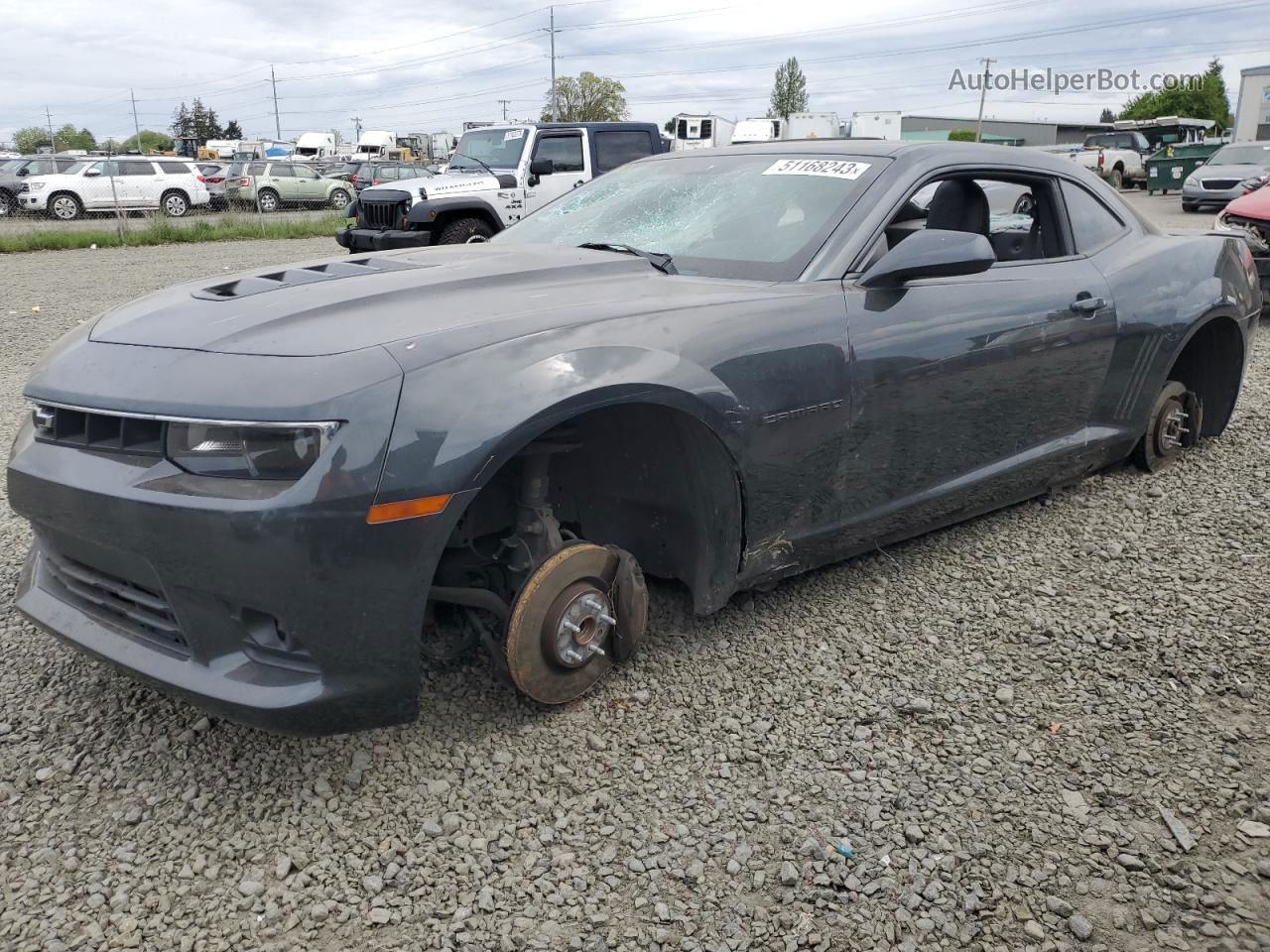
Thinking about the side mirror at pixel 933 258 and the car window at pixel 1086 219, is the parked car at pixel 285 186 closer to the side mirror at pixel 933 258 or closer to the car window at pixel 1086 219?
the car window at pixel 1086 219

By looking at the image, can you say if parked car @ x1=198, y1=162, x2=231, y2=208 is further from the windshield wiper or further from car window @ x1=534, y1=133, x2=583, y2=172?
the windshield wiper

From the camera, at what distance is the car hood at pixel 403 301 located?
7.51ft

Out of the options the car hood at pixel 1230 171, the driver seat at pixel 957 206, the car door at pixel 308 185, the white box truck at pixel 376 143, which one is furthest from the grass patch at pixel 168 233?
the white box truck at pixel 376 143

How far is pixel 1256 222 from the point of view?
27.6 feet

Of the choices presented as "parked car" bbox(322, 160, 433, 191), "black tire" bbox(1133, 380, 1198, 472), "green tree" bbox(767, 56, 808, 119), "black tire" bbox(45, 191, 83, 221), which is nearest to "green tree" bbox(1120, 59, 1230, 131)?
"green tree" bbox(767, 56, 808, 119)

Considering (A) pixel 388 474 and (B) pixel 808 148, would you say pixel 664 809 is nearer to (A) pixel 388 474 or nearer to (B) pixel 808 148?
(A) pixel 388 474

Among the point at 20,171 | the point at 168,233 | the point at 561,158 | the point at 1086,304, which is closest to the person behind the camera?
the point at 1086,304

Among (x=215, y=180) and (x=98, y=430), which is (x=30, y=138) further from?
(x=98, y=430)

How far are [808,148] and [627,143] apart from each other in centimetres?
1007

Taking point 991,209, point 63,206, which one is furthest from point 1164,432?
point 63,206

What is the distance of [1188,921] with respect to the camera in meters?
1.95

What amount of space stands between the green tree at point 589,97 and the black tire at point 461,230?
51832 millimetres

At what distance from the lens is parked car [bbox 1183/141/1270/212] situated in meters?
20.3

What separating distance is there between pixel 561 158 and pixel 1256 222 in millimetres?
7631
